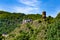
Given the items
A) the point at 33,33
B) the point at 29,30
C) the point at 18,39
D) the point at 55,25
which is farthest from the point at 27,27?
the point at 55,25

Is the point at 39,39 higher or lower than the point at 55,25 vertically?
lower

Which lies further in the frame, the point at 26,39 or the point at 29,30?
the point at 29,30

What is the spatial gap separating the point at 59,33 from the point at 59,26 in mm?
802

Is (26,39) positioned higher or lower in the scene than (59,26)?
lower

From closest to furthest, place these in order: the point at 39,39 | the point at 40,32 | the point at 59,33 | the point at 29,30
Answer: the point at 59,33 < the point at 39,39 < the point at 40,32 < the point at 29,30

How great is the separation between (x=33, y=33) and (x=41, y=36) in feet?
8.78

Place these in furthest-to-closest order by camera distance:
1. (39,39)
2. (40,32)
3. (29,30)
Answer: (29,30) → (40,32) → (39,39)

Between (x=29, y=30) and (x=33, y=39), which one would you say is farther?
(x=29, y=30)

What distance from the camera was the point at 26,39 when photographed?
25.5 m

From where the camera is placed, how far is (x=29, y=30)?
29344 mm

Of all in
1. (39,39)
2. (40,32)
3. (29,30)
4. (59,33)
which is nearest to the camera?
(59,33)

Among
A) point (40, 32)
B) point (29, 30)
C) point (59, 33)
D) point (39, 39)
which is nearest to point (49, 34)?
point (59, 33)

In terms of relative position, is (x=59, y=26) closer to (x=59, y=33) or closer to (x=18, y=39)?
(x=59, y=33)

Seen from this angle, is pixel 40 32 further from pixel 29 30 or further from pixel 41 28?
pixel 29 30
